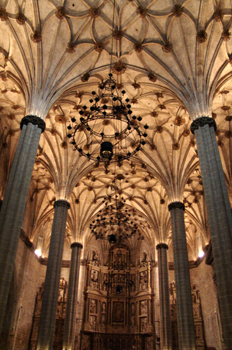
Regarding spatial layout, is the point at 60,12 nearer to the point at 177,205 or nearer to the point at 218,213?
the point at 218,213

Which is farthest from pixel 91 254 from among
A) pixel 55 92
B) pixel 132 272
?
pixel 55 92

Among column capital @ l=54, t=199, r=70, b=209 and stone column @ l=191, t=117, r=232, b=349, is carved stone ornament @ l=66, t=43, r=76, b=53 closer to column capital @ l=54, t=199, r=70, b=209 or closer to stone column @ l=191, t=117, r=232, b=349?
stone column @ l=191, t=117, r=232, b=349

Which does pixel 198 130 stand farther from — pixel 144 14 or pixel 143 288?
pixel 143 288

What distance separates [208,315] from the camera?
894 inches

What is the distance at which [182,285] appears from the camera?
49.6 ft

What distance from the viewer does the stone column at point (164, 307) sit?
781 inches

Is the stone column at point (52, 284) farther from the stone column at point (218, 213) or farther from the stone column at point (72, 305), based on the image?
the stone column at point (218, 213)

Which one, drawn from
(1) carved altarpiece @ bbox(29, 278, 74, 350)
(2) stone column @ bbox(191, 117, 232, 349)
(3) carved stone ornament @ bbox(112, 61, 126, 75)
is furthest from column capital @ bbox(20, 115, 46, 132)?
(1) carved altarpiece @ bbox(29, 278, 74, 350)

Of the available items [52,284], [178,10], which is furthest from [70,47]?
[52,284]

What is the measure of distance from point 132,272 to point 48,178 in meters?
13.3

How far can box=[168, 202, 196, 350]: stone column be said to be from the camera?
1380 cm

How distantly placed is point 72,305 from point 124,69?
16185mm

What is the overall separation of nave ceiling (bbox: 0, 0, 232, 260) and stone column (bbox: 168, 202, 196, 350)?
1595mm

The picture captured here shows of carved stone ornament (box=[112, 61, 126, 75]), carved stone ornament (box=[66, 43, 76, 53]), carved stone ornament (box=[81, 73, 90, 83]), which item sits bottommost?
carved stone ornament (box=[81, 73, 90, 83])
